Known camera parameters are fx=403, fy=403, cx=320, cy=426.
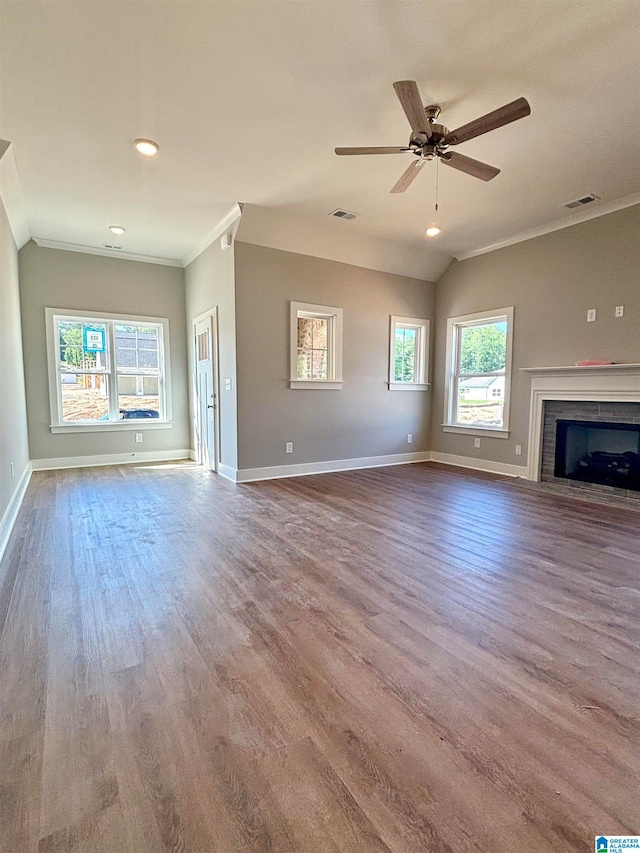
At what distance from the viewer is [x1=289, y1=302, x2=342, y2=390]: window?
17.7 ft

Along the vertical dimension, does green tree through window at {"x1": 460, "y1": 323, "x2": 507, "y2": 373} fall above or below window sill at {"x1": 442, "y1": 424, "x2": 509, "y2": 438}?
above

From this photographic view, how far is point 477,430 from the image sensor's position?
6031mm

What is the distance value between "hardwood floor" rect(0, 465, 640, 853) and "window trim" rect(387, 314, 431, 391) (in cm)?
350

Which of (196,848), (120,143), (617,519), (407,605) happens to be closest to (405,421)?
(617,519)

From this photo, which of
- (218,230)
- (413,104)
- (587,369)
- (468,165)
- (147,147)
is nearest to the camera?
(413,104)

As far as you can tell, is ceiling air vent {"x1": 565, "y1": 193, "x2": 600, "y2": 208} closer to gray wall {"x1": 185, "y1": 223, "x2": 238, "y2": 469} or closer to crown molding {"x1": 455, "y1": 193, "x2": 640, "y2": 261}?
crown molding {"x1": 455, "y1": 193, "x2": 640, "y2": 261}

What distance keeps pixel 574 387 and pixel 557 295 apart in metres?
1.18

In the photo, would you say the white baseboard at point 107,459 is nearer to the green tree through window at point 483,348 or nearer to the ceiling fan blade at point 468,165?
the green tree through window at point 483,348

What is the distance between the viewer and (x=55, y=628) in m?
2.00

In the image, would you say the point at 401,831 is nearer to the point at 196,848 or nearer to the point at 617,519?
the point at 196,848

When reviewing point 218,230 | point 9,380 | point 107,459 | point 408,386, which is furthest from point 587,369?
point 107,459

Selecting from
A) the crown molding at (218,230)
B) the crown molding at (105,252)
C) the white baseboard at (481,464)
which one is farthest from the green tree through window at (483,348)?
the crown molding at (105,252)

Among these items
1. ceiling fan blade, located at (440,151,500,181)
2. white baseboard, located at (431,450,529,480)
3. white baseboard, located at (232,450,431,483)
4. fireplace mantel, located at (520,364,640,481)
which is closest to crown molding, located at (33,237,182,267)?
white baseboard, located at (232,450,431,483)

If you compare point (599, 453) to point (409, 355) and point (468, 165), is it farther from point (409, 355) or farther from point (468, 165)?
point (468, 165)
